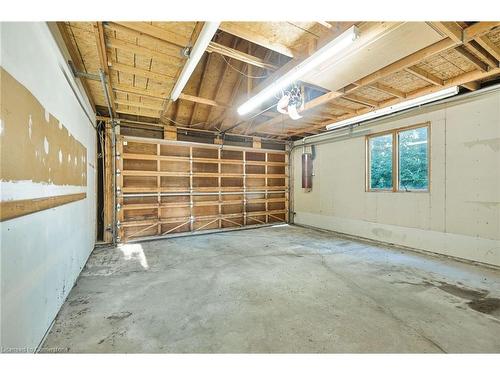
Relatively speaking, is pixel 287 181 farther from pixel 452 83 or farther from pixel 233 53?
pixel 233 53

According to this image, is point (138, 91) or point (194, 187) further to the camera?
point (194, 187)

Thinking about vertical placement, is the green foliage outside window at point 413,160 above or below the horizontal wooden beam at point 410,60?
below

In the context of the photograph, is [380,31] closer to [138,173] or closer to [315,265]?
[315,265]

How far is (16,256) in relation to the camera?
1.41 meters

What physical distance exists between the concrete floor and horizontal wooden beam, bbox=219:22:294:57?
2828mm

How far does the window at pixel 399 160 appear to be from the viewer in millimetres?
4344

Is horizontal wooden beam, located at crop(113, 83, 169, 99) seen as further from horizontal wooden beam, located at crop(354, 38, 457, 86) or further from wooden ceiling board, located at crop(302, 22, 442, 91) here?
horizontal wooden beam, located at crop(354, 38, 457, 86)

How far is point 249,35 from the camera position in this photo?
2291 mm

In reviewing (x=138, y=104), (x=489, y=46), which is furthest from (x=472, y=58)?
(x=138, y=104)

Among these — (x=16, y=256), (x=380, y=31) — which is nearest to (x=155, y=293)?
(x=16, y=256)

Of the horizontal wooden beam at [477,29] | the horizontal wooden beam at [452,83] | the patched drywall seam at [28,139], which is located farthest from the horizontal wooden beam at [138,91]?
the horizontal wooden beam at [452,83]

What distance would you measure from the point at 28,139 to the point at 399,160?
18.9 feet

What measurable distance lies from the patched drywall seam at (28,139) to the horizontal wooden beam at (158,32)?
1.08 metres

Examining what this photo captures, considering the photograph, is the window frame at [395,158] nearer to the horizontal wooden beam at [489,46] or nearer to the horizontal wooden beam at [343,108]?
the horizontal wooden beam at [343,108]
